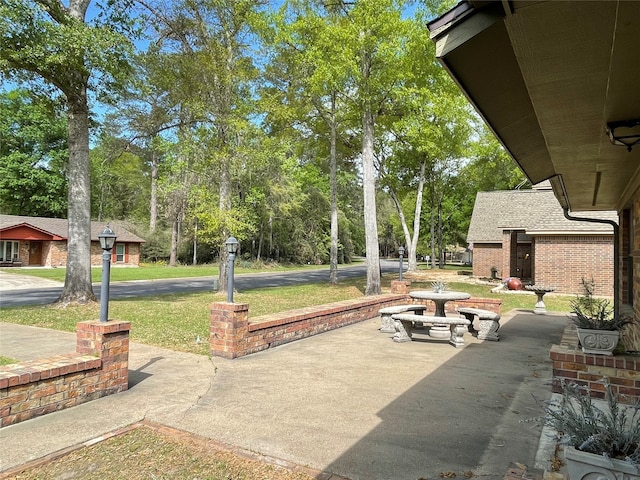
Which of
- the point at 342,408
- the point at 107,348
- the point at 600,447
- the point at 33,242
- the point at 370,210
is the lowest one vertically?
the point at 342,408

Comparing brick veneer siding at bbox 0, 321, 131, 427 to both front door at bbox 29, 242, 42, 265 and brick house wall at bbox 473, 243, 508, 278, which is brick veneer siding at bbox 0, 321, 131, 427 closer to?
brick house wall at bbox 473, 243, 508, 278

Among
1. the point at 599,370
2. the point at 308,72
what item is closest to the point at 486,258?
the point at 308,72

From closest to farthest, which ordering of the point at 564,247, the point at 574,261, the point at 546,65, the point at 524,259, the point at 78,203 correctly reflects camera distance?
the point at 546,65 → the point at 78,203 → the point at 574,261 → the point at 564,247 → the point at 524,259

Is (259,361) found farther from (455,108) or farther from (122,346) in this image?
(455,108)

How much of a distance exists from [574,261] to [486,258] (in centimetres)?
924

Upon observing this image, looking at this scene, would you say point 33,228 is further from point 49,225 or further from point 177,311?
point 177,311

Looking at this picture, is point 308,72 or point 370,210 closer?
point 370,210

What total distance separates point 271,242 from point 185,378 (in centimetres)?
3536

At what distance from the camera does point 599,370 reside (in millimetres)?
4246

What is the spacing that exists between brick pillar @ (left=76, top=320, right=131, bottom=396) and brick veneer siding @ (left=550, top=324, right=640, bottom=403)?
4686 millimetres

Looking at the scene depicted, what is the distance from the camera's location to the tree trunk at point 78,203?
12.7 m

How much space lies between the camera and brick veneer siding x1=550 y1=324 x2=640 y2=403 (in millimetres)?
4090

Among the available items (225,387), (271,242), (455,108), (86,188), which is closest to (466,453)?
(225,387)

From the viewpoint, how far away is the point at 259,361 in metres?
6.85
